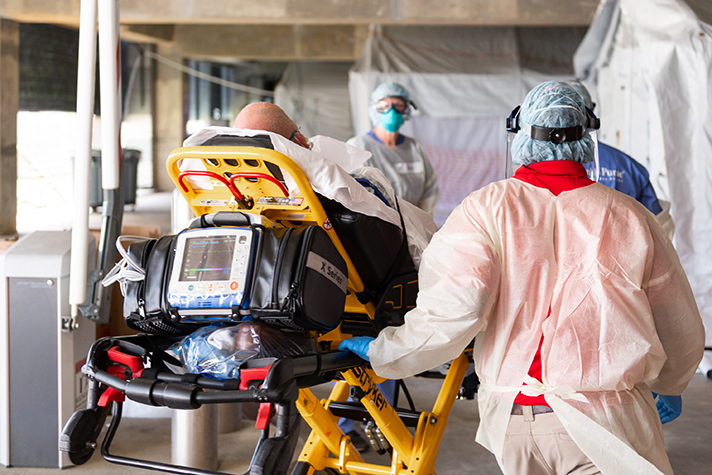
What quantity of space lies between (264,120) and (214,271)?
1.42ft

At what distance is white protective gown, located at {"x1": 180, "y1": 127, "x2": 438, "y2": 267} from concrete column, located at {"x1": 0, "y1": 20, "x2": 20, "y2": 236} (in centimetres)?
618

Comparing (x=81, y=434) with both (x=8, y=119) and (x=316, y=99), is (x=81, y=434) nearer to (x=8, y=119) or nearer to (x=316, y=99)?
(x=8, y=119)

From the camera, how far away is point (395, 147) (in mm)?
3496

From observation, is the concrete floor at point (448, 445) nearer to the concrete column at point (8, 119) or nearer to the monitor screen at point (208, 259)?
the monitor screen at point (208, 259)

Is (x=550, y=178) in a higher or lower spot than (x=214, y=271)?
higher

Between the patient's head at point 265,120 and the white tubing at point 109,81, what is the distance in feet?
2.71

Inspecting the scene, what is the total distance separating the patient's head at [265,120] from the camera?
159 centimetres

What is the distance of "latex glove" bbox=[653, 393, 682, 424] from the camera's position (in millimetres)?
Answer: 1852

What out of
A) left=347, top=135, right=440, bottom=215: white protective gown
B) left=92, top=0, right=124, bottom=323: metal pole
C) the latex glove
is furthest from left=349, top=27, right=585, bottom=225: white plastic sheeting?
the latex glove

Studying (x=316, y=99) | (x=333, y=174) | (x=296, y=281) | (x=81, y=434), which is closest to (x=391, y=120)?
(x=333, y=174)

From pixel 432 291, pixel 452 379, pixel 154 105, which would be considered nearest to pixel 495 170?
pixel 452 379

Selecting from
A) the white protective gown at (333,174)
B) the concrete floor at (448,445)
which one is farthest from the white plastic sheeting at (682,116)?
the white protective gown at (333,174)

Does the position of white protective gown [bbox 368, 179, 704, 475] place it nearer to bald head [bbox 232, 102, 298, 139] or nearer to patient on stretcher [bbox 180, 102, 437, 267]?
patient on stretcher [bbox 180, 102, 437, 267]

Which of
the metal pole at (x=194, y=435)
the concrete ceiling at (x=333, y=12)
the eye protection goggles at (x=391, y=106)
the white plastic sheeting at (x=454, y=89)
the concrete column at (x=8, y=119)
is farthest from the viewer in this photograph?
the concrete column at (x=8, y=119)
